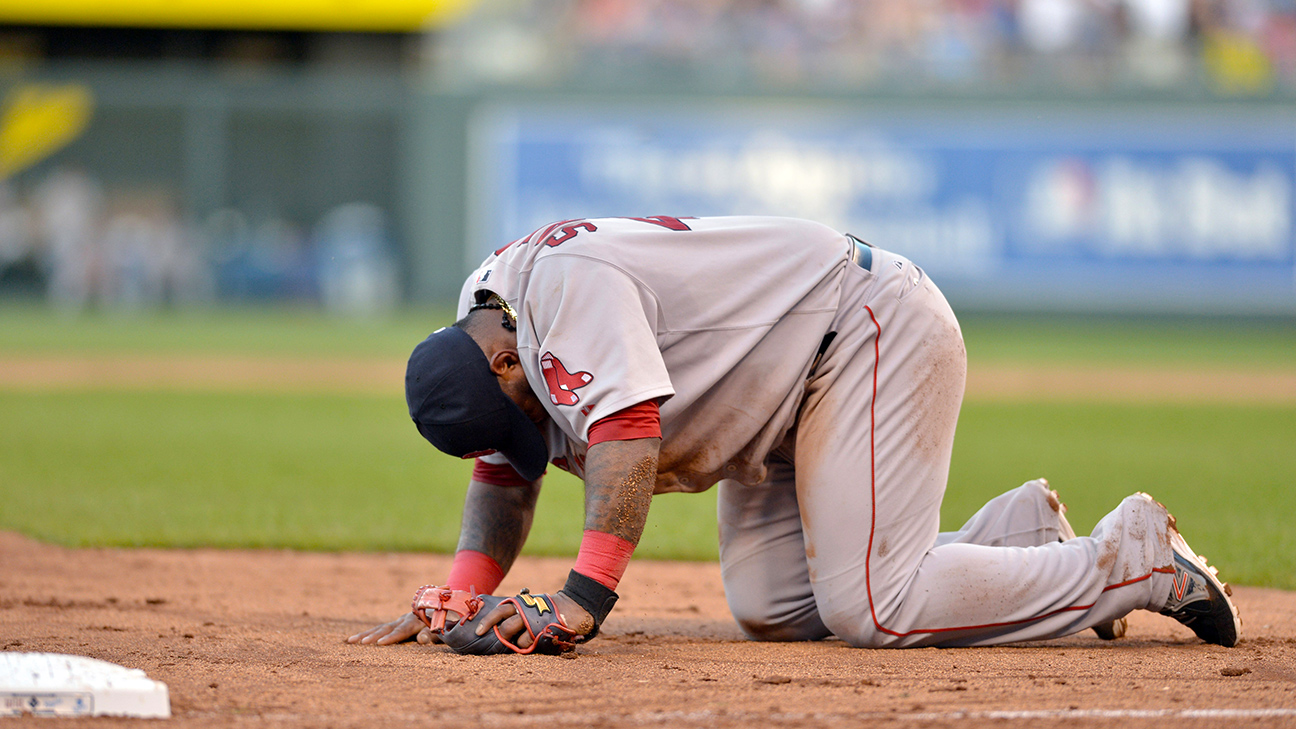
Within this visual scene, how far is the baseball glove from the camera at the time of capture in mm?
2635

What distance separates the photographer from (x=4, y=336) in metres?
15.4

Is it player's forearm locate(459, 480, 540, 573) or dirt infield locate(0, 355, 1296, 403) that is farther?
dirt infield locate(0, 355, 1296, 403)

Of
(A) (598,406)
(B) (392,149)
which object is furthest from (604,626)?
(B) (392,149)

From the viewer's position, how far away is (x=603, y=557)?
257 centimetres

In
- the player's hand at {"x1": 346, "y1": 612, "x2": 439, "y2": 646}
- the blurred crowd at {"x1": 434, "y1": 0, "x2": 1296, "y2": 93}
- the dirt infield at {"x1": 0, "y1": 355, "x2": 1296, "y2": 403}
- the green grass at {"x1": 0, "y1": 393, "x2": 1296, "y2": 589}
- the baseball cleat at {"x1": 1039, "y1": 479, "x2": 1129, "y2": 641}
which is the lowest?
the dirt infield at {"x1": 0, "y1": 355, "x2": 1296, "y2": 403}

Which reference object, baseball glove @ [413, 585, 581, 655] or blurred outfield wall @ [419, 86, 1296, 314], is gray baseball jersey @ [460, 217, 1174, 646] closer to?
baseball glove @ [413, 585, 581, 655]

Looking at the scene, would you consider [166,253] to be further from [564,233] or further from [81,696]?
[81,696]

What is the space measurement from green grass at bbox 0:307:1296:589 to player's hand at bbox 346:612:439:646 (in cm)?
173

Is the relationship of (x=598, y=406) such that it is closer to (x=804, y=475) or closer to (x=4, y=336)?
(x=804, y=475)

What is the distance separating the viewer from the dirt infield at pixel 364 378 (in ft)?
36.3

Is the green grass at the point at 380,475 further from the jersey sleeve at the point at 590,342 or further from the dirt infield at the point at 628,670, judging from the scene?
the jersey sleeve at the point at 590,342

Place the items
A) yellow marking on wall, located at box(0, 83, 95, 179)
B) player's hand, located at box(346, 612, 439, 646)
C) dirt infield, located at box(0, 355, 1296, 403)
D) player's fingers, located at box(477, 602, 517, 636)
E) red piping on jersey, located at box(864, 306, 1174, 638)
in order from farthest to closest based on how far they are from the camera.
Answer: yellow marking on wall, located at box(0, 83, 95, 179), dirt infield, located at box(0, 355, 1296, 403), player's hand, located at box(346, 612, 439, 646), red piping on jersey, located at box(864, 306, 1174, 638), player's fingers, located at box(477, 602, 517, 636)

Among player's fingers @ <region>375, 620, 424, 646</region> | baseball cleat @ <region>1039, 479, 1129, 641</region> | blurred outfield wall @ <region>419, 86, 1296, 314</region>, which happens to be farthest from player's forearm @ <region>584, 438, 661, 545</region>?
blurred outfield wall @ <region>419, 86, 1296, 314</region>

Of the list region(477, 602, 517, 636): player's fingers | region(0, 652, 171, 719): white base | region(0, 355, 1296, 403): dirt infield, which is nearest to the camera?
region(0, 652, 171, 719): white base
